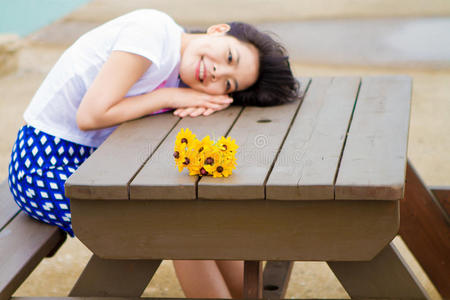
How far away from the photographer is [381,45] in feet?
25.5

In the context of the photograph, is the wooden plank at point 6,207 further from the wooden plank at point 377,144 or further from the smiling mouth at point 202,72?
the wooden plank at point 377,144

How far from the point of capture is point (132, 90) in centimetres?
246

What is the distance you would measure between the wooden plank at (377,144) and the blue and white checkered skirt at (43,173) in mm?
942

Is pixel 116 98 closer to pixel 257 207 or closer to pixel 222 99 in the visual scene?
pixel 222 99

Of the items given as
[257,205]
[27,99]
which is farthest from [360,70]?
[257,205]

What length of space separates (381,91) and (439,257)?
77cm

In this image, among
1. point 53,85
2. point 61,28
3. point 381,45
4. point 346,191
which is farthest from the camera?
point 61,28

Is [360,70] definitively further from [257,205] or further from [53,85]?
[257,205]

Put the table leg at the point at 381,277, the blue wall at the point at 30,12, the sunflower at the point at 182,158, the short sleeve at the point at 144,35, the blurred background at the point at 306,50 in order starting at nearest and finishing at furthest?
the sunflower at the point at 182,158 → the table leg at the point at 381,277 → the short sleeve at the point at 144,35 → the blurred background at the point at 306,50 → the blue wall at the point at 30,12

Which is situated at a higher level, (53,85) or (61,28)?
(53,85)

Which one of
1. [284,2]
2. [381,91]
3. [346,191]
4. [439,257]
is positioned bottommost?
[284,2]

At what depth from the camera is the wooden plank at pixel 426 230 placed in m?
2.81

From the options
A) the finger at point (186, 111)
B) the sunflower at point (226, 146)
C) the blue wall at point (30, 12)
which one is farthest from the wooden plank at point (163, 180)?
the blue wall at point (30, 12)

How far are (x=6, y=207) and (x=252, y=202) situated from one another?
3.72 feet
